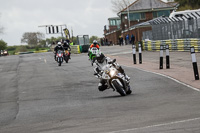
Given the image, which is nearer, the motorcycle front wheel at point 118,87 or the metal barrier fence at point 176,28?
the motorcycle front wheel at point 118,87

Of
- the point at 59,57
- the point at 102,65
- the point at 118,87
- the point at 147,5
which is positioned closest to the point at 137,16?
the point at 147,5

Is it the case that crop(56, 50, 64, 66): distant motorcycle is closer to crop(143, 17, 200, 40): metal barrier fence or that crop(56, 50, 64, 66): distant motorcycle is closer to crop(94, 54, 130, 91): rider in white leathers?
crop(143, 17, 200, 40): metal barrier fence

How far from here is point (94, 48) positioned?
84.0 ft

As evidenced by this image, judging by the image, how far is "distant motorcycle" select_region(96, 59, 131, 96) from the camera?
40.6ft

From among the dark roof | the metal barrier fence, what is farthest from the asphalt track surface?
the dark roof

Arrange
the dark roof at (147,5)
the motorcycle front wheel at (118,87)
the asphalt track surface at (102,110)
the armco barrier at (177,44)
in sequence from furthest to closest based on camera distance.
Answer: the dark roof at (147,5), the armco barrier at (177,44), the motorcycle front wheel at (118,87), the asphalt track surface at (102,110)

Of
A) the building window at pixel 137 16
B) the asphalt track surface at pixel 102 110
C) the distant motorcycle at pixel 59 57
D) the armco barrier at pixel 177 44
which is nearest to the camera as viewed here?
the asphalt track surface at pixel 102 110

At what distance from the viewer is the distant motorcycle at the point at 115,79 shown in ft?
40.6

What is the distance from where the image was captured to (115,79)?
12367 mm

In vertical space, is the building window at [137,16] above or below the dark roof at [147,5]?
below

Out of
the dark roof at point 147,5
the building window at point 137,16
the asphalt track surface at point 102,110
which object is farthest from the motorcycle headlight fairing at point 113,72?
the dark roof at point 147,5

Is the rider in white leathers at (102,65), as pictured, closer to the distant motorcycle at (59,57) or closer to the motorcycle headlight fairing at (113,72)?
the motorcycle headlight fairing at (113,72)

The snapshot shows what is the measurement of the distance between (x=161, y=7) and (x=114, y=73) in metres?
79.5

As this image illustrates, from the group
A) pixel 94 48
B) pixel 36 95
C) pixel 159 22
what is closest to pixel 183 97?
pixel 36 95
